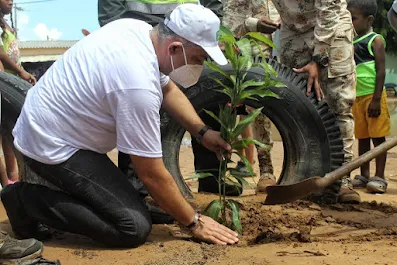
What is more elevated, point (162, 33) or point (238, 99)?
point (162, 33)

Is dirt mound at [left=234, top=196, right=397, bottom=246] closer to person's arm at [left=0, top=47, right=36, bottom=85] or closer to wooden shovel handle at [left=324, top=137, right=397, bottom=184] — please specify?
wooden shovel handle at [left=324, top=137, right=397, bottom=184]

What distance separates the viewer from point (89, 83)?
9.07 feet

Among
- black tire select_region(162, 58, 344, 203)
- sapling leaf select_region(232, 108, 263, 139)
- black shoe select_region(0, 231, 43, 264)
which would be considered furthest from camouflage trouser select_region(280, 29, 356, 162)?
black shoe select_region(0, 231, 43, 264)

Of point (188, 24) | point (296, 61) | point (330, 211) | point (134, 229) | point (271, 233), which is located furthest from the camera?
point (296, 61)

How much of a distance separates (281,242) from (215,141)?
649mm

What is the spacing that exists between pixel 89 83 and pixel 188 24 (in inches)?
21.6

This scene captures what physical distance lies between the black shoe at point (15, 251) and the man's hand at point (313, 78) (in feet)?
7.12

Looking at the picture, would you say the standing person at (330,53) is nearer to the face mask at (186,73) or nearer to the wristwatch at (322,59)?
the wristwatch at (322,59)

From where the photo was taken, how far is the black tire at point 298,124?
3.90m

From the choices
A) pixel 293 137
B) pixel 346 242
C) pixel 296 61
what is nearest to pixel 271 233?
pixel 346 242

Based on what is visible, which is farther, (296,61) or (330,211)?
(296,61)

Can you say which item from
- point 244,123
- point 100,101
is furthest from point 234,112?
point 100,101

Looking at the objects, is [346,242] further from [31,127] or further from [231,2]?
[231,2]

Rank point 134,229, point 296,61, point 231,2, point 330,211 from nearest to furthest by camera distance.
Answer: point 134,229 < point 330,211 < point 296,61 < point 231,2
